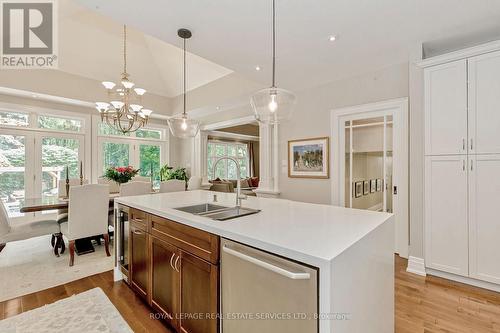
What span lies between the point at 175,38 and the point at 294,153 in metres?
2.76

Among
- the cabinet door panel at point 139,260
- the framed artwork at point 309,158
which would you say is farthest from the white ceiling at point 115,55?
the cabinet door panel at point 139,260

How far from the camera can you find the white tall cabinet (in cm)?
232

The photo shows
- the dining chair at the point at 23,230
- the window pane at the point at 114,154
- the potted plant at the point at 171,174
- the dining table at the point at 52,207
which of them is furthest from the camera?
the potted plant at the point at 171,174

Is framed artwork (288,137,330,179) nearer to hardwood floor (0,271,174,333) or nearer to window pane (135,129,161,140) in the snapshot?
hardwood floor (0,271,174,333)

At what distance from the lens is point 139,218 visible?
6.88 ft

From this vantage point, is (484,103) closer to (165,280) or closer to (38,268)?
(165,280)

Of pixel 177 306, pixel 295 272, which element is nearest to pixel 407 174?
pixel 295 272

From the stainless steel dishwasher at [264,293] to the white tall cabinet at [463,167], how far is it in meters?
2.54

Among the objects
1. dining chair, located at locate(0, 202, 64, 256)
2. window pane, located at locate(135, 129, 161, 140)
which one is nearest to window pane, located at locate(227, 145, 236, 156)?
window pane, located at locate(135, 129, 161, 140)

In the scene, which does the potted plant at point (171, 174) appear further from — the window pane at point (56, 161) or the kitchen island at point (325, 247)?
the kitchen island at point (325, 247)

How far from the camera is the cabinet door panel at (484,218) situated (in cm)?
230

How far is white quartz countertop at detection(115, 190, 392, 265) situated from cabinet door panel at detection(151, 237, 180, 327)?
264mm

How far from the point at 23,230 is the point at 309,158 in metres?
4.26

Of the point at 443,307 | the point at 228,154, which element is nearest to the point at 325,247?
the point at 443,307
